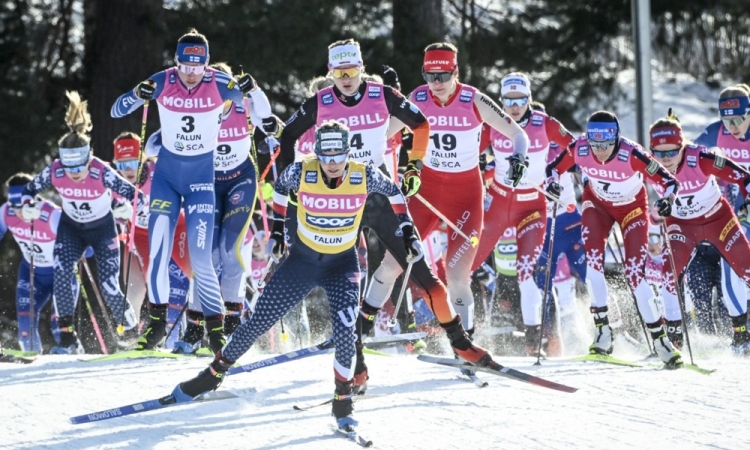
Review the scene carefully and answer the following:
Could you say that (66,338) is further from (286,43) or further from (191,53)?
(286,43)

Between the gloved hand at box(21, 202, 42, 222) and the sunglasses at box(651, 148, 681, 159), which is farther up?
the sunglasses at box(651, 148, 681, 159)

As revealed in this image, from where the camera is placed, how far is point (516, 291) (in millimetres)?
12945

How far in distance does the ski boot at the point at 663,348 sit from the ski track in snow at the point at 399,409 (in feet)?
0.50

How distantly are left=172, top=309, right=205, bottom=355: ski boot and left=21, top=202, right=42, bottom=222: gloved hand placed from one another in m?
2.66

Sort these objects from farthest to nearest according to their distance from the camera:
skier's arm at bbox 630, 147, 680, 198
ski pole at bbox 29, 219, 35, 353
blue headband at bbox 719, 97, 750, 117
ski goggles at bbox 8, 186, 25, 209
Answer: ski pole at bbox 29, 219, 35, 353 → ski goggles at bbox 8, 186, 25, 209 → blue headband at bbox 719, 97, 750, 117 → skier's arm at bbox 630, 147, 680, 198

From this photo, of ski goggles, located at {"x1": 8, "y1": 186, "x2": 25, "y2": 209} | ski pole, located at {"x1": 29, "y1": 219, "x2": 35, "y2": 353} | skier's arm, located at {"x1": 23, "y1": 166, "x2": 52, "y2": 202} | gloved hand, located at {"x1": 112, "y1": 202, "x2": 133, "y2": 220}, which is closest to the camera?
gloved hand, located at {"x1": 112, "y1": 202, "x2": 133, "y2": 220}

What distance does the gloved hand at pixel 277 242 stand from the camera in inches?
281

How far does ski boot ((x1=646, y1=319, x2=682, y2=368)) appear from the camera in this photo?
29.5 ft

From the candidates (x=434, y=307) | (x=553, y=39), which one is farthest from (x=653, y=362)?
(x=553, y=39)

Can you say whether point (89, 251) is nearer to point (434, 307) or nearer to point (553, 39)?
point (434, 307)

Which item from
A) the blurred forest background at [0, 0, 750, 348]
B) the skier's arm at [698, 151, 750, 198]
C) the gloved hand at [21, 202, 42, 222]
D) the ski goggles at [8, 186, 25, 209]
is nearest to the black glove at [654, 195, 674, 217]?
the skier's arm at [698, 151, 750, 198]

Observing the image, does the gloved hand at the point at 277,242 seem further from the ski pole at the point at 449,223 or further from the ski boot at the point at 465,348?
the ski pole at the point at 449,223

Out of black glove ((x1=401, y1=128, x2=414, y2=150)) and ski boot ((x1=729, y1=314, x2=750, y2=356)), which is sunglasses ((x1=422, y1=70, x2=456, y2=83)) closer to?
black glove ((x1=401, y1=128, x2=414, y2=150))

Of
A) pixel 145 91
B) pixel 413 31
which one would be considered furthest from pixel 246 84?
pixel 413 31
